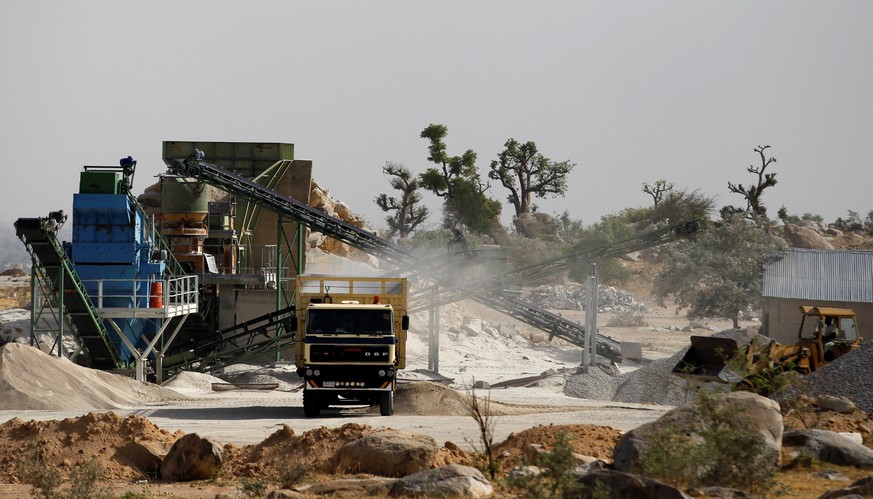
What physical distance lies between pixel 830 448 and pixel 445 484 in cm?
649

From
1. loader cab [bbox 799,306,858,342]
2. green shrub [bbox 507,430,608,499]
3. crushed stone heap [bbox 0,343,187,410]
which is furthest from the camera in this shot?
loader cab [bbox 799,306,858,342]

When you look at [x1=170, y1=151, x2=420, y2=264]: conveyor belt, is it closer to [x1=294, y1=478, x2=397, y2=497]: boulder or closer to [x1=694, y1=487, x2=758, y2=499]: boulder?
[x1=294, y1=478, x2=397, y2=497]: boulder

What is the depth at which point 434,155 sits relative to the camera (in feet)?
282

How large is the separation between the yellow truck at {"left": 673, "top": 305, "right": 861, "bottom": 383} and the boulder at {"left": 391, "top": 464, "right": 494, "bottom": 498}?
31.6 ft

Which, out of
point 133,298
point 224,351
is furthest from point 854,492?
point 224,351

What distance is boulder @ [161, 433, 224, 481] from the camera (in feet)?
59.9

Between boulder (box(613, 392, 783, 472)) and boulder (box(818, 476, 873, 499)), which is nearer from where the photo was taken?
boulder (box(818, 476, 873, 499))

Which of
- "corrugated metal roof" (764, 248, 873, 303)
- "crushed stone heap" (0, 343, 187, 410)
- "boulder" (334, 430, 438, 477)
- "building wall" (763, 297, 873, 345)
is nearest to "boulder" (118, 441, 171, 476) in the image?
"boulder" (334, 430, 438, 477)

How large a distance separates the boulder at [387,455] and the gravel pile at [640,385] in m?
11.3

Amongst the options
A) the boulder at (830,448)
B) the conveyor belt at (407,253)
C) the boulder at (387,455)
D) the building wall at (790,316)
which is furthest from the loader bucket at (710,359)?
the building wall at (790,316)

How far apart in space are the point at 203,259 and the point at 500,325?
19619mm

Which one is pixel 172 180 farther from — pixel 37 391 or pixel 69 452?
pixel 69 452

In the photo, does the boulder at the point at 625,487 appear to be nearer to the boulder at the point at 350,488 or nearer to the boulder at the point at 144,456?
the boulder at the point at 350,488

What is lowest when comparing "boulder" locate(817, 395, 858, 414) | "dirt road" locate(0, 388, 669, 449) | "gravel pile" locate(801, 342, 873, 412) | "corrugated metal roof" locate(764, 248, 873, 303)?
"dirt road" locate(0, 388, 669, 449)
